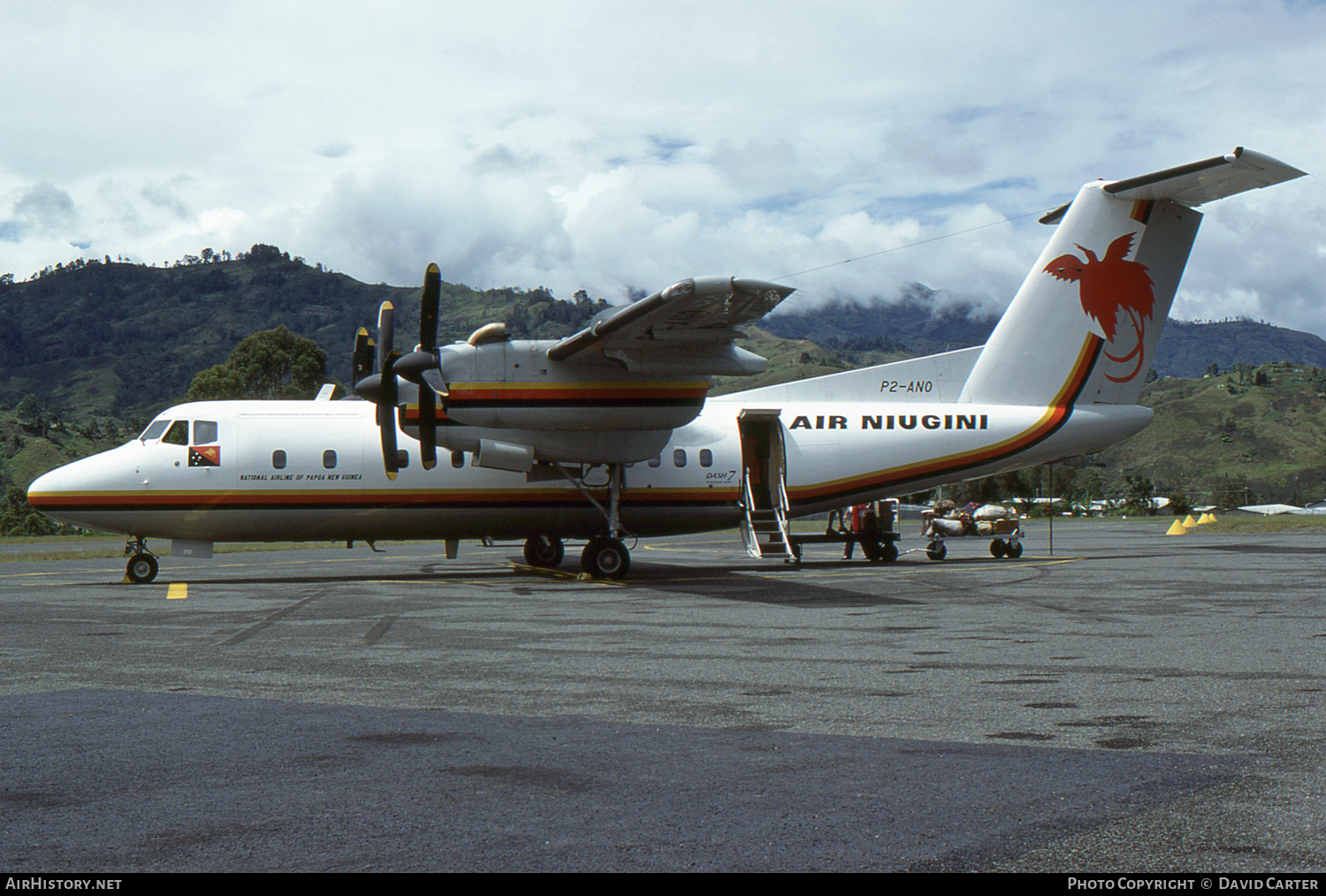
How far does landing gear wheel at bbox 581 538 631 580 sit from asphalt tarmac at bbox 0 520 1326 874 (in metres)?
5.40

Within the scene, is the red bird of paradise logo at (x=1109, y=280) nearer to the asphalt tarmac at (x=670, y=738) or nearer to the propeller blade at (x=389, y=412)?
the asphalt tarmac at (x=670, y=738)

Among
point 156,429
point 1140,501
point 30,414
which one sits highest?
point 30,414

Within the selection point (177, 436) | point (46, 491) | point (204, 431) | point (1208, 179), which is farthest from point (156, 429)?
point (1208, 179)

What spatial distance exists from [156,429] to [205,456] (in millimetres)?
1216

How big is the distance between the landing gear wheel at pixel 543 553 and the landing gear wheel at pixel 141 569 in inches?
279

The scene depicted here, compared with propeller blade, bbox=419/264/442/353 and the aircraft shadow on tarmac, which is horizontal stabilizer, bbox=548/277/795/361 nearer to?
propeller blade, bbox=419/264/442/353

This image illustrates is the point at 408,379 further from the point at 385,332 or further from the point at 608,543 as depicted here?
the point at 608,543

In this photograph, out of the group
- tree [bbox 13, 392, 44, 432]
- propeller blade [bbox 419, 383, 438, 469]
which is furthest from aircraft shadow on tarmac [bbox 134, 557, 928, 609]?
tree [bbox 13, 392, 44, 432]

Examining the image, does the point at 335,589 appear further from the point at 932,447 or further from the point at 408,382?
the point at 932,447

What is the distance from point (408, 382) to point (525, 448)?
2.35 m

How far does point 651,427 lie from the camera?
17.7 metres

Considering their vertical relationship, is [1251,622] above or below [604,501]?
below
